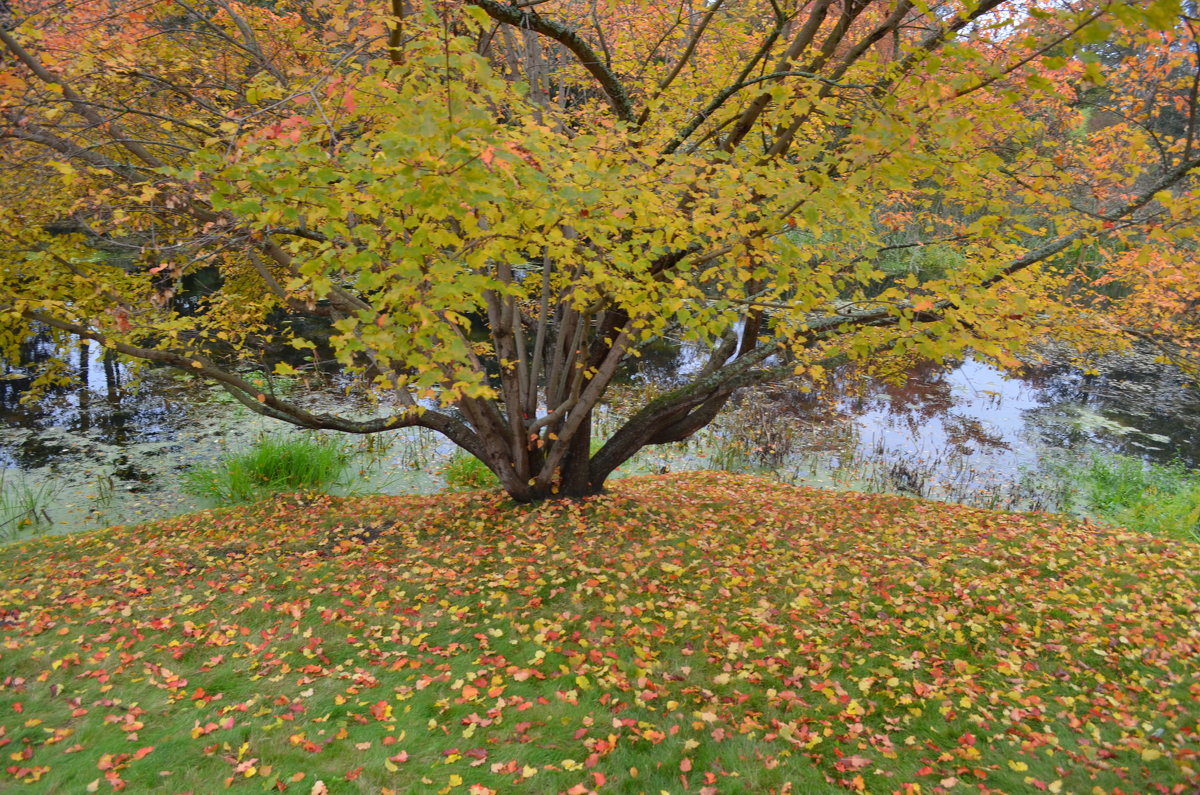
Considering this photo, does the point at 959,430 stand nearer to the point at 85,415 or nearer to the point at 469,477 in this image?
the point at 469,477

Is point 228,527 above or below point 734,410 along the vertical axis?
below

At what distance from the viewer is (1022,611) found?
536cm

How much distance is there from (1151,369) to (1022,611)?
793 inches

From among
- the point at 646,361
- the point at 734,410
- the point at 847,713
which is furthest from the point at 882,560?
the point at 646,361

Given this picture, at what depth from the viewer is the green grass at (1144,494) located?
900 cm

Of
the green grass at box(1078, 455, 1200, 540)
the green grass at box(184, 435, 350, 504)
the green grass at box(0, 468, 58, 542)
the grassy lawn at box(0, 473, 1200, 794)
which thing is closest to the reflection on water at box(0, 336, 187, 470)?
the green grass at box(0, 468, 58, 542)

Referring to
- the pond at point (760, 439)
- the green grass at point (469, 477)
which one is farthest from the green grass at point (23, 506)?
the green grass at point (469, 477)

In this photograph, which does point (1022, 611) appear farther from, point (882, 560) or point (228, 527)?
point (228, 527)

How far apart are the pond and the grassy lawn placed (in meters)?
3.50

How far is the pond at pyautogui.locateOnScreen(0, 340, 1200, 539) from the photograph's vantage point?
10.3 meters

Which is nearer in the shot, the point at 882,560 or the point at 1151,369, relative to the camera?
the point at 882,560

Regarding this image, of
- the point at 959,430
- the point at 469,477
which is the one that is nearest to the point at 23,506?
the point at 469,477

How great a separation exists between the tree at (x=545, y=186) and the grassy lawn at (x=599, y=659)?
171 centimetres

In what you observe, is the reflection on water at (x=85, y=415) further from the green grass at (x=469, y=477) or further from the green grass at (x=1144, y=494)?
the green grass at (x=1144, y=494)
